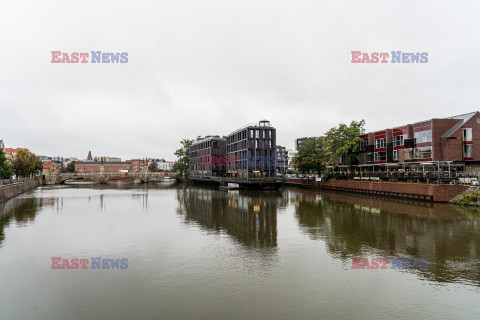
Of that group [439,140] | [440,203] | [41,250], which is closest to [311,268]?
A: [41,250]

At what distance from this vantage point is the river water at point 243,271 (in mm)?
14273

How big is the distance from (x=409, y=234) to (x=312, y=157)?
225 feet

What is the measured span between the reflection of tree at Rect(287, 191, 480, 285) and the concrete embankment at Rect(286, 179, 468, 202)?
577 centimetres

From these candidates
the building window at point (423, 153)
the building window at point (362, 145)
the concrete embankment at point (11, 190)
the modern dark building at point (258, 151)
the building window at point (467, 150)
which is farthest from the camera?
the modern dark building at point (258, 151)

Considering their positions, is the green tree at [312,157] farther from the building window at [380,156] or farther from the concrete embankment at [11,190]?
the concrete embankment at [11,190]

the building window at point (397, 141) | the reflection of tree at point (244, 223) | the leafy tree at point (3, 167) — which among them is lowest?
the reflection of tree at point (244, 223)

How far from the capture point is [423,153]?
63312mm

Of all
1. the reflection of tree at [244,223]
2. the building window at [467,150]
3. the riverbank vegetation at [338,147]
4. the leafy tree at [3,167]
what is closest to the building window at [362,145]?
the riverbank vegetation at [338,147]

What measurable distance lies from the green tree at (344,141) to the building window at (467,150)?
23814mm

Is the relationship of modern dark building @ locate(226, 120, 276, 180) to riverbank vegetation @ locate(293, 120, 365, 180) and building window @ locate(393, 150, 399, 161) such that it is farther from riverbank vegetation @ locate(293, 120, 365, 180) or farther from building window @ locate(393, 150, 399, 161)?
building window @ locate(393, 150, 399, 161)

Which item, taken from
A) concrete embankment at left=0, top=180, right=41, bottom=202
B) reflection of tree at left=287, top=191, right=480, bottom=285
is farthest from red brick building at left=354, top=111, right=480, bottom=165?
concrete embankment at left=0, top=180, right=41, bottom=202

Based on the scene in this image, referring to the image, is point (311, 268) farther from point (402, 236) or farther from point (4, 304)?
point (4, 304)

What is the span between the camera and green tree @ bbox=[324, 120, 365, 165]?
80.0 metres

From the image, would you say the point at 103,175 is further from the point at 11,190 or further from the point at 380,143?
the point at 380,143
